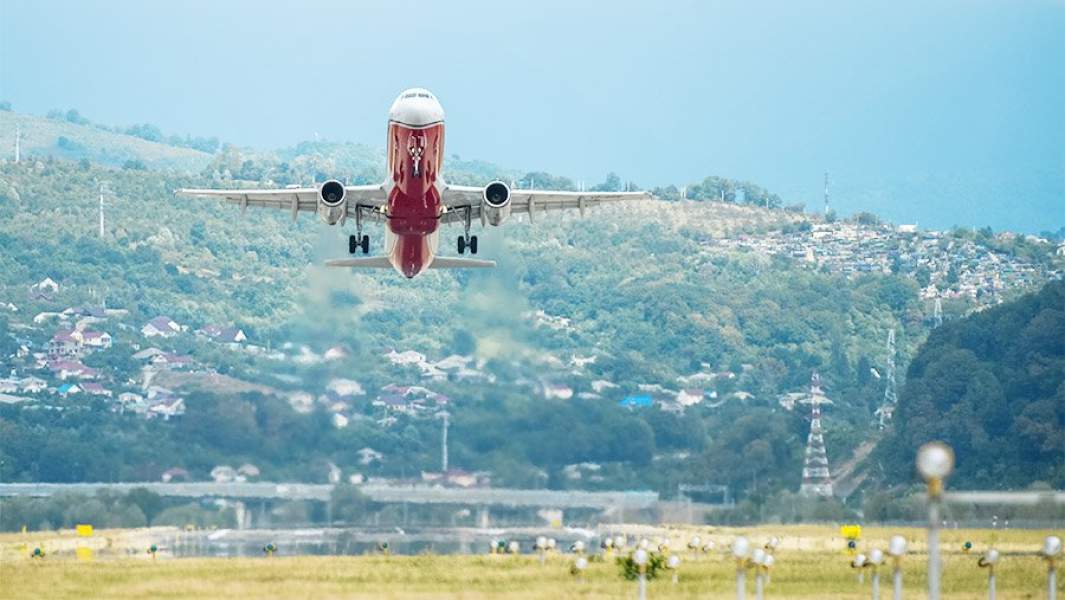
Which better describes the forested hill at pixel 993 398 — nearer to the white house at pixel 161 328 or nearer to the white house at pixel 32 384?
the white house at pixel 161 328

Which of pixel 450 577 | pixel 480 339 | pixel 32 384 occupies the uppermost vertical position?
pixel 480 339

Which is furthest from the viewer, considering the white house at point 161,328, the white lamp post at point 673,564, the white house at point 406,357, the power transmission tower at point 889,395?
the white house at point 161,328

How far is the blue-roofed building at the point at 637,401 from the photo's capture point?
9069 centimetres

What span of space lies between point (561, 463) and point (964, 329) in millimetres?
40287

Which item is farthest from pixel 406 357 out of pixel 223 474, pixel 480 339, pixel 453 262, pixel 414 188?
pixel 414 188

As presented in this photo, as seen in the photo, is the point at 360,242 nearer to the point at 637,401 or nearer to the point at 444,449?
the point at 444,449

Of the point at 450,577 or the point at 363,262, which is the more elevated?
the point at 363,262

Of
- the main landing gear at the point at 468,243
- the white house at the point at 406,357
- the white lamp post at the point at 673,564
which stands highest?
the main landing gear at the point at 468,243

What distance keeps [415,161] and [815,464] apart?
28574mm

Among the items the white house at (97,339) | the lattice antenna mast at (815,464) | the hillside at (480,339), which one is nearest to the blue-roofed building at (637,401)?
the hillside at (480,339)

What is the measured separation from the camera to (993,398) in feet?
336

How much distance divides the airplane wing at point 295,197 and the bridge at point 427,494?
35.0 feet

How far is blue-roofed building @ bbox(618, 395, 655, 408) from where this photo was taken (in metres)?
90.7

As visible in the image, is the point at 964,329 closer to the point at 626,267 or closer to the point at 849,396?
the point at 849,396
